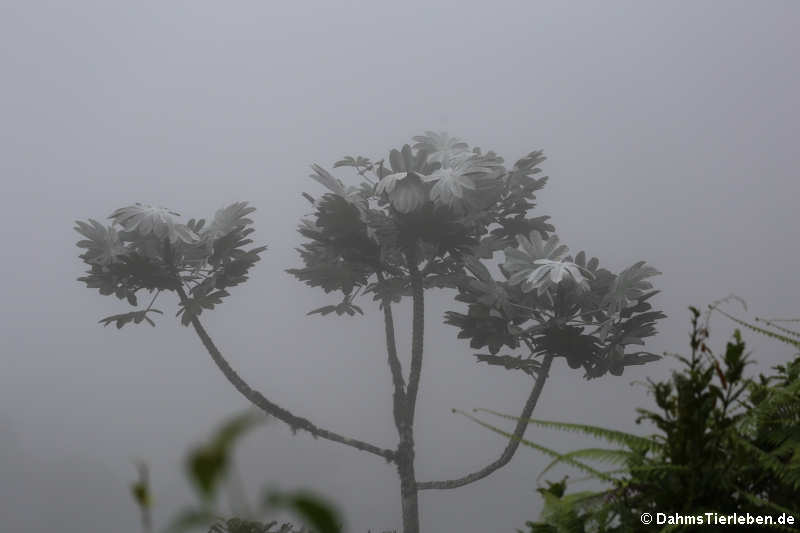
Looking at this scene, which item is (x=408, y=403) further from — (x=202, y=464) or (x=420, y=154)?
(x=202, y=464)

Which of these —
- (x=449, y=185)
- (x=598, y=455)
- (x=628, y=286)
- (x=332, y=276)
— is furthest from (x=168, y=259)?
(x=598, y=455)

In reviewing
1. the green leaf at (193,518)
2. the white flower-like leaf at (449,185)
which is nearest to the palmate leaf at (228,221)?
the white flower-like leaf at (449,185)

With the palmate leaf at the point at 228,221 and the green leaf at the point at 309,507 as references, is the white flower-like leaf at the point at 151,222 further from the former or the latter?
the green leaf at the point at 309,507

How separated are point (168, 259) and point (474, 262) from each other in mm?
2083

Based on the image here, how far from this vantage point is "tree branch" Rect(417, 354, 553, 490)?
5344 millimetres

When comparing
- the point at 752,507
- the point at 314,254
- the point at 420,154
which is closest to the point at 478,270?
the point at 420,154

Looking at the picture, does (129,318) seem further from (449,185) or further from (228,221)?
(449,185)

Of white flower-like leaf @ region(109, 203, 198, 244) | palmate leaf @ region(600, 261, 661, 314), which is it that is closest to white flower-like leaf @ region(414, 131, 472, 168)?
palmate leaf @ region(600, 261, 661, 314)

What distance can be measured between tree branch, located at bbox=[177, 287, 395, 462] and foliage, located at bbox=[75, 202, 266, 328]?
0.17 m

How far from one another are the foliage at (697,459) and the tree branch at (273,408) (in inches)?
189

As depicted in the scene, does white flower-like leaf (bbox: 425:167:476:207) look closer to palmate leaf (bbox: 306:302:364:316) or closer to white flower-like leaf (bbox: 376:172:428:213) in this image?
white flower-like leaf (bbox: 376:172:428:213)

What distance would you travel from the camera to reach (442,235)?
17.1ft

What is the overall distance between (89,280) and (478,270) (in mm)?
2716

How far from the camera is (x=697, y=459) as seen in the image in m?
0.78
